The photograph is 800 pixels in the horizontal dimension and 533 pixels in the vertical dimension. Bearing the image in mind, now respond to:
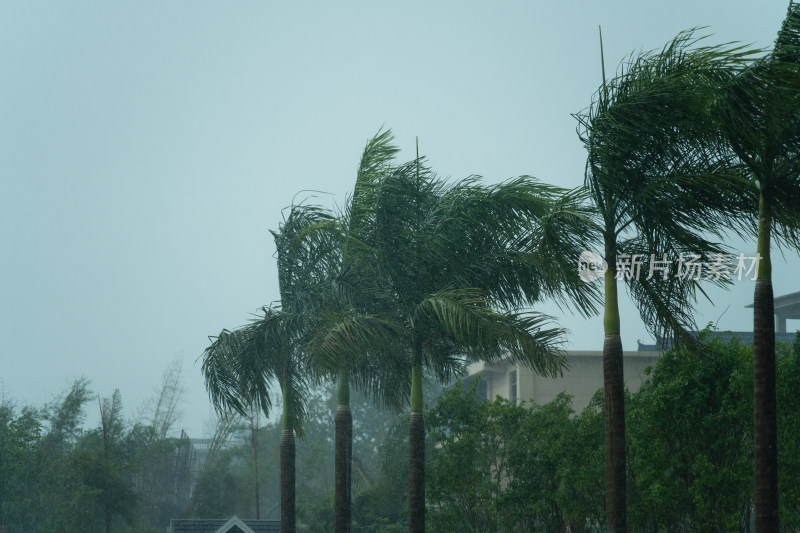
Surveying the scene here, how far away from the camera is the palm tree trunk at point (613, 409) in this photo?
1221 cm

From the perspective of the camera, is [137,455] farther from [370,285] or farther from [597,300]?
[597,300]

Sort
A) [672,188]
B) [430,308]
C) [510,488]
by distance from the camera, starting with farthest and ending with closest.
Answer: [510,488] → [430,308] → [672,188]

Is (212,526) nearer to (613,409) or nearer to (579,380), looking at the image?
(613,409)

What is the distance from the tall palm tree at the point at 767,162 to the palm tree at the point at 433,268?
230 inches

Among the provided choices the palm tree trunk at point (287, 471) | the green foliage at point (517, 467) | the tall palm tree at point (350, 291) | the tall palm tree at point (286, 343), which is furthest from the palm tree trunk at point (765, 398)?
the green foliage at point (517, 467)

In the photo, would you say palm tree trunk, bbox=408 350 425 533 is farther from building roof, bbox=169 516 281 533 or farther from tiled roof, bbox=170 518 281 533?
tiled roof, bbox=170 518 281 533

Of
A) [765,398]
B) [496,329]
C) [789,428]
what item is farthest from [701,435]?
[765,398]

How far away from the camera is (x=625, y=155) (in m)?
12.7

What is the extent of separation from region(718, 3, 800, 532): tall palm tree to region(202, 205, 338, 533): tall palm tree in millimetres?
11835

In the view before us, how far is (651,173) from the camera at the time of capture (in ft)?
42.3

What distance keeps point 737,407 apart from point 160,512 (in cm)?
6066

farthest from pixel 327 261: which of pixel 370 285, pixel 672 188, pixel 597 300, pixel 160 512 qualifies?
pixel 160 512

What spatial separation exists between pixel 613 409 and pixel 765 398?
217 centimetres

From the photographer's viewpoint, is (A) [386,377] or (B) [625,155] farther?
(A) [386,377]
